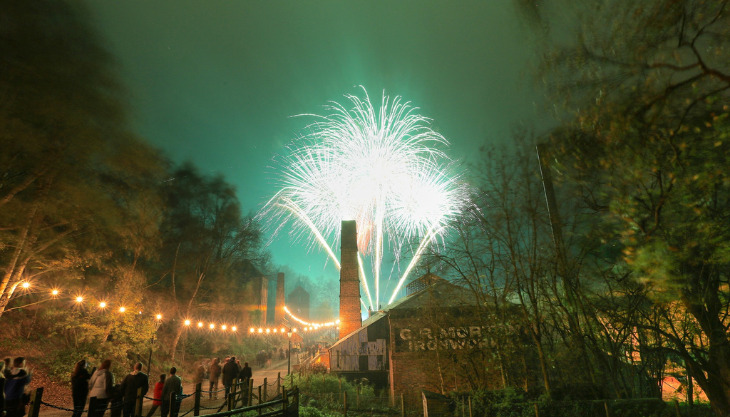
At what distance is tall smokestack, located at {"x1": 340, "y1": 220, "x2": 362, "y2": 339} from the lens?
2923 centimetres

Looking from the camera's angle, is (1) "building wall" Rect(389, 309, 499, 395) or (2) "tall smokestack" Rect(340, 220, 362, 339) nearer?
(1) "building wall" Rect(389, 309, 499, 395)

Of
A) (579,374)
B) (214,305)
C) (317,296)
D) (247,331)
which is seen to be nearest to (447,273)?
(579,374)

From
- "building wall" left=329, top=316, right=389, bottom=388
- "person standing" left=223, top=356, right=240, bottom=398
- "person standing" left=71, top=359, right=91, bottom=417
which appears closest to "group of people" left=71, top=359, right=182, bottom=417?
"person standing" left=71, top=359, right=91, bottom=417

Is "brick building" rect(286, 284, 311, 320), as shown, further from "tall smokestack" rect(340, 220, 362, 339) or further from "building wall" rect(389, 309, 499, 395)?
"building wall" rect(389, 309, 499, 395)

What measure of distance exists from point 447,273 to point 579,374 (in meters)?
4.98

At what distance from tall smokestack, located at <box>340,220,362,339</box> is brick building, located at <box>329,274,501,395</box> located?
5266mm

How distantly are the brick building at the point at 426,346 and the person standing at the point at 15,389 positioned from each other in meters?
10.9

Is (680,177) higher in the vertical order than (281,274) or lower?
lower

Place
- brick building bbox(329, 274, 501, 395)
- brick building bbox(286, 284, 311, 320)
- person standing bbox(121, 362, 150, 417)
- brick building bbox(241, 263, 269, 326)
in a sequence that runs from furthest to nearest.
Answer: brick building bbox(286, 284, 311, 320), brick building bbox(241, 263, 269, 326), brick building bbox(329, 274, 501, 395), person standing bbox(121, 362, 150, 417)

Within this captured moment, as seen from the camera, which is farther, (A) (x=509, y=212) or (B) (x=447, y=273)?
(B) (x=447, y=273)

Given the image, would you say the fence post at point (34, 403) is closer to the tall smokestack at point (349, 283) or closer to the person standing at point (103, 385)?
the person standing at point (103, 385)

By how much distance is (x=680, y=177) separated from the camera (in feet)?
19.0

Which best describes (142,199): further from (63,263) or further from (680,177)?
(680,177)

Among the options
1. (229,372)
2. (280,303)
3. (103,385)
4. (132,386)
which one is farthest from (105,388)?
(280,303)
